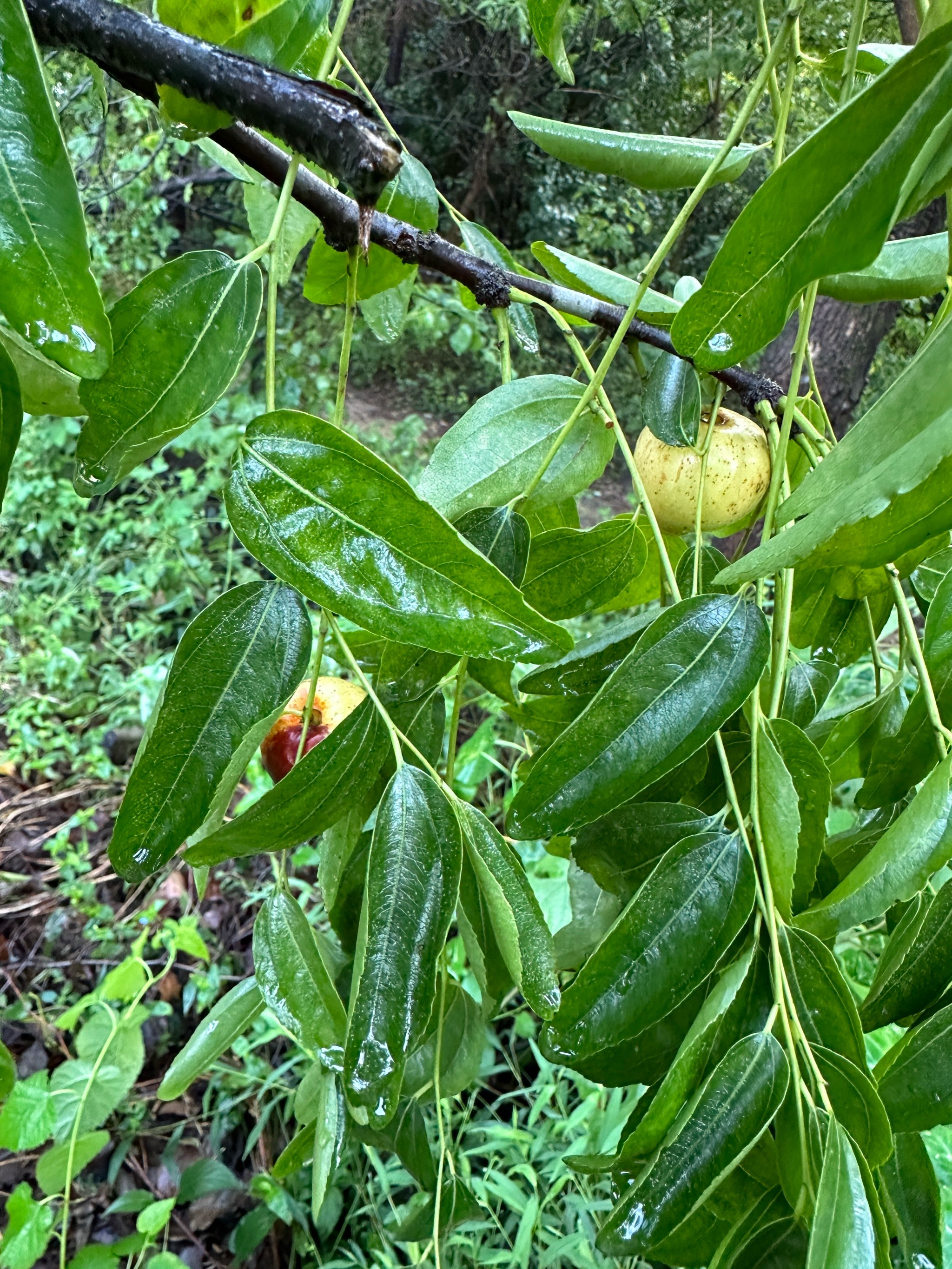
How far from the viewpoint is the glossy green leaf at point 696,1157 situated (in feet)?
0.86

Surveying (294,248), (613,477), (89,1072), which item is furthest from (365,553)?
(613,477)

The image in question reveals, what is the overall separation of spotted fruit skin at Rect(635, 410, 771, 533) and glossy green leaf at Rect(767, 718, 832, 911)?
0.22m

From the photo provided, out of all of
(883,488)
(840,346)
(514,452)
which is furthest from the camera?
(840,346)

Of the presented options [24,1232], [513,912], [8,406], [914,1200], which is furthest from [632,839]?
[24,1232]

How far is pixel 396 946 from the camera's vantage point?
0.93 feet

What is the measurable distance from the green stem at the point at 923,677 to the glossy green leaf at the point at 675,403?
0.13 meters

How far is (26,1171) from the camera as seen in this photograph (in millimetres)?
1166

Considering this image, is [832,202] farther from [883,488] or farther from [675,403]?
[675,403]

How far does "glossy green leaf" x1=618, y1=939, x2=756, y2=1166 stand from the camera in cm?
27

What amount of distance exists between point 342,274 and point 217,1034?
1.42ft

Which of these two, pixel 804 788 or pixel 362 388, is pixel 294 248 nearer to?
pixel 804 788

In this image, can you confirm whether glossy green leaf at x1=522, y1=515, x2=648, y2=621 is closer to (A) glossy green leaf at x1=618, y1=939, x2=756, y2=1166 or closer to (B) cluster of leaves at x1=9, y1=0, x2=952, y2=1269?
(B) cluster of leaves at x1=9, y1=0, x2=952, y2=1269

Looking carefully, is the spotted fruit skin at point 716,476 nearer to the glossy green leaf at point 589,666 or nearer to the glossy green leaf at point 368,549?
the glossy green leaf at point 589,666

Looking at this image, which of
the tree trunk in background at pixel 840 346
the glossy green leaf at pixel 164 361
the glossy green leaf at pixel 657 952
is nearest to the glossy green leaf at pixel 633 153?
the glossy green leaf at pixel 164 361
